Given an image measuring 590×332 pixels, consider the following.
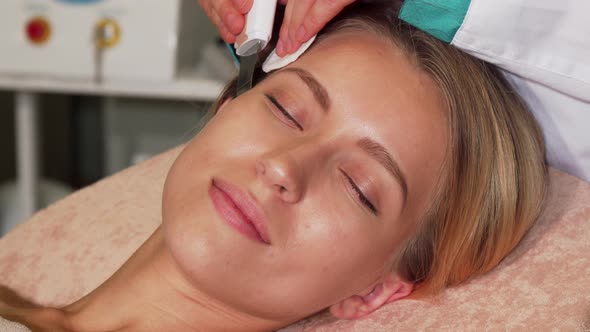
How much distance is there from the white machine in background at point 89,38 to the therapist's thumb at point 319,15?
105cm

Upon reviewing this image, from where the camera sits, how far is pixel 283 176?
3.56 ft

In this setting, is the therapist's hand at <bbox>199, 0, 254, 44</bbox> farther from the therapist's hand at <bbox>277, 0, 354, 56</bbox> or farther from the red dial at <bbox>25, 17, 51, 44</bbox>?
the red dial at <bbox>25, 17, 51, 44</bbox>

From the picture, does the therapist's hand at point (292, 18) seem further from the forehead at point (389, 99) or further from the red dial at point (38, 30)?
the red dial at point (38, 30)

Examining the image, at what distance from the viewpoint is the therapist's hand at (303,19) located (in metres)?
1.20

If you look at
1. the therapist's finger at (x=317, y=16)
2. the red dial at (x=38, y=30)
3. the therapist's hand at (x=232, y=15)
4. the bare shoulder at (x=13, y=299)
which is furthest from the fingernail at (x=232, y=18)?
the red dial at (x=38, y=30)

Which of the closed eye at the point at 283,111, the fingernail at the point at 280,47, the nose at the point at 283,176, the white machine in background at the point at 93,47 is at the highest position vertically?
the fingernail at the point at 280,47

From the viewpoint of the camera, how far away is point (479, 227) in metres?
1.28

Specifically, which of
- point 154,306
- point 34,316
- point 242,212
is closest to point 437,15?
point 242,212

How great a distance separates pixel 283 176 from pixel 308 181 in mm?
49

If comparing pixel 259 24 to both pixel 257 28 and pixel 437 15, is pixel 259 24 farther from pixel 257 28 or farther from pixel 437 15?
pixel 437 15

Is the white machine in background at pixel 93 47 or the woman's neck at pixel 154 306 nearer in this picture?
the woman's neck at pixel 154 306

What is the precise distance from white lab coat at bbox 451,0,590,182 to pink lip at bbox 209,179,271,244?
1.32 feet

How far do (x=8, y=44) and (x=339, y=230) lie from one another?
1444 millimetres

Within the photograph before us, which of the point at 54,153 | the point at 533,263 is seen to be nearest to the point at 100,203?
the point at 533,263
